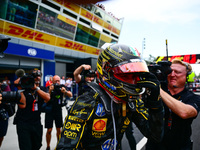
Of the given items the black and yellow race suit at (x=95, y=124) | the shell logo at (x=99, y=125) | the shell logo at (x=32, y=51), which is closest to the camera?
the black and yellow race suit at (x=95, y=124)

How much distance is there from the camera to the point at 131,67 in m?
1.26

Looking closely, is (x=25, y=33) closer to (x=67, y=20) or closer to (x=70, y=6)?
(x=67, y=20)

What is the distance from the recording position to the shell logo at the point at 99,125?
121cm

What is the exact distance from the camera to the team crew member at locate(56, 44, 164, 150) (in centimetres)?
120

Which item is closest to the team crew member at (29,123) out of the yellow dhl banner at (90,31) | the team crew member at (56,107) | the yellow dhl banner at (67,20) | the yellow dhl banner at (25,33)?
the team crew member at (56,107)

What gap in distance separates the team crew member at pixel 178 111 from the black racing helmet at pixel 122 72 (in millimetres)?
701

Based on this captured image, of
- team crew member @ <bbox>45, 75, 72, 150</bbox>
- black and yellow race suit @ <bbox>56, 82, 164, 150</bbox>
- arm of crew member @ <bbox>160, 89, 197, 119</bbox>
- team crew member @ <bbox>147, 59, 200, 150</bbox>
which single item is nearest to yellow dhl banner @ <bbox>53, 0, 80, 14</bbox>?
team crew member @ <bbox>45, 75, 72, 150</bbox>

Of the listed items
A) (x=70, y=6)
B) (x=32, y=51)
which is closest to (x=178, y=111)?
(x=32, y=51)

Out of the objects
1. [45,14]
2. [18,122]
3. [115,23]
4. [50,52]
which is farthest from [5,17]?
[115,23]

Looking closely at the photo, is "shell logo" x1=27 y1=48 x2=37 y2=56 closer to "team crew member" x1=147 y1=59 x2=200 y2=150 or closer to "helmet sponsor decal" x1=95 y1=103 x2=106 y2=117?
"team crew member" x1=147 y1=59 x2=200 y2=150

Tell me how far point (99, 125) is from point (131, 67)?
571 millimetres

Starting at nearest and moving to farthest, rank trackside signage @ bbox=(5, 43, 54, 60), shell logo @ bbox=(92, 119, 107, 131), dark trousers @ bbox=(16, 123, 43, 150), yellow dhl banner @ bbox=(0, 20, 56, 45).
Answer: shell logo @ bbox=(92, 119, 107, 131), dark trousers @ bbox=(16, 123, 43, 150), trackside signage @ bbox=(5, 43, 54, 60), yellow dhl banner @ bbox=(0, 20, 56, 45)

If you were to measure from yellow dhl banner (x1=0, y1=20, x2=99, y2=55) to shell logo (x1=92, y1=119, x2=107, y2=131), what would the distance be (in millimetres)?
11580

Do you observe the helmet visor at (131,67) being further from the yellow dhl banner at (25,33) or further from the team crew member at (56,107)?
the yellow dhl banner at (25,33)
